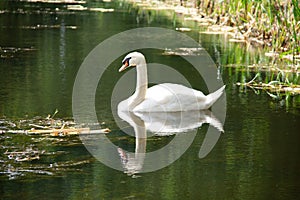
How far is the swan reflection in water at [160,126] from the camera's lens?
7021 millimetres

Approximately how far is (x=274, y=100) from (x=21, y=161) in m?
3.86

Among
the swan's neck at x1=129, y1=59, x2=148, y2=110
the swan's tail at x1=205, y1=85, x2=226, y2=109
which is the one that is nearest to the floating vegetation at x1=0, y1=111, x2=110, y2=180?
the swan's neck at x1=129, y1=59, x2=148, y2=110

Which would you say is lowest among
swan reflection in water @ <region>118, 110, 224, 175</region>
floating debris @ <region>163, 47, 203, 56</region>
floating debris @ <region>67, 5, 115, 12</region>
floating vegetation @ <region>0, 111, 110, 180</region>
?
swan reflection in water @ <region>118, 110, 224, 175</region>

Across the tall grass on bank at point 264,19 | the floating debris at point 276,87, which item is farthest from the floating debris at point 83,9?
the floating debris at point 276,87

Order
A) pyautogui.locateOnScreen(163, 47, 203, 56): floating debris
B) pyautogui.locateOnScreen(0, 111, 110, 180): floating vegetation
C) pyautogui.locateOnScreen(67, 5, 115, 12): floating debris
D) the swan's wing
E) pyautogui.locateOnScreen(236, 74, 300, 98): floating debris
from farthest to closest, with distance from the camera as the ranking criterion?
pyautogui.locateOnScreen(67, 5, 115, 12): floating debris
pyautogui.locateOnScreen(163, 47, 203, 56): floating debris
pyautogui.locateOnScreen(236, 74, 300, 98): floating debris
the swan's wing
pyautogui.locateOnScreen(0, 111, 110, 180): floating vegetation

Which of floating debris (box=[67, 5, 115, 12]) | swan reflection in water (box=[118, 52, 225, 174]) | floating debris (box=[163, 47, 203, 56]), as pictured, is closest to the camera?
swan reflection in water (box=[118, 52, 225, 174])

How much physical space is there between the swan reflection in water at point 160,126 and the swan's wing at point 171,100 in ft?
0.19

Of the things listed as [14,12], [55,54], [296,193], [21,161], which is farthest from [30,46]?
[296,193]

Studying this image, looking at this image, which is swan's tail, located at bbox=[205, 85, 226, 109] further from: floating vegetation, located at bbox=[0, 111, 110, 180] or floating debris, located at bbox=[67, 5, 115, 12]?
floating debris, located at bbox=[67, 5, 115, 12]

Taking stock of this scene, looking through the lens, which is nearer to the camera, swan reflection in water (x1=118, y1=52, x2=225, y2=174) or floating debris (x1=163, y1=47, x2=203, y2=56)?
swan reflection in water (x1=118, y1=52, x2=225, y2=174)

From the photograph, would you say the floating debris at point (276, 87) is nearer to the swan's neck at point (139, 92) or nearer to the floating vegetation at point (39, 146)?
the swan's neck at point (139, 92)

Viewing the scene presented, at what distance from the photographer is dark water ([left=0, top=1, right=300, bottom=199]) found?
239 inches

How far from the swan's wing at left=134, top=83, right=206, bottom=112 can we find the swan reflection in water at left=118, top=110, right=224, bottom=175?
57mm

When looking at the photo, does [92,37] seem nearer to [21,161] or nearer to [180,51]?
[180,51]
